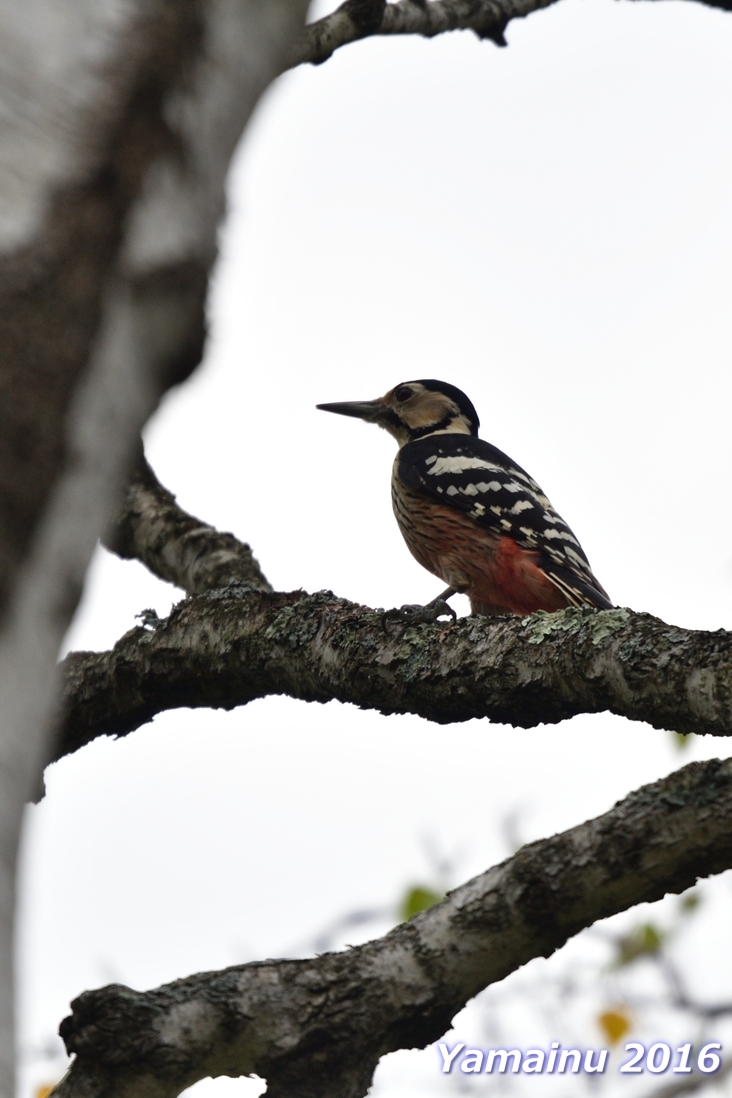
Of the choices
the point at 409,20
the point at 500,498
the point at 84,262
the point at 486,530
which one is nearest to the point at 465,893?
the point at 84,262

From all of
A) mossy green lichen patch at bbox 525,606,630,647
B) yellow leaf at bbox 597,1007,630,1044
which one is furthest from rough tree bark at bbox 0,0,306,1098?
yellow leaf at bbox 597,1007,630,1044

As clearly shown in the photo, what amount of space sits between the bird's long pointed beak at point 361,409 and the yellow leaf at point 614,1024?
367cm

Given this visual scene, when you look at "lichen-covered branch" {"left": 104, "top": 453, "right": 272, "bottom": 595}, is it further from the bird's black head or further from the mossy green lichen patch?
the bird's black head

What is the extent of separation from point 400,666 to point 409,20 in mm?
1969

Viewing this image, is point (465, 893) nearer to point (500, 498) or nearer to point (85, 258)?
point (85, 258)

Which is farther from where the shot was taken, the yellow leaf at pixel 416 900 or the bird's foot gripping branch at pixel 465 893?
the yellow leaf at pixel 416 900

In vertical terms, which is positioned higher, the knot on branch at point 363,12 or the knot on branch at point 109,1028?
the knot on branch at point 363,12

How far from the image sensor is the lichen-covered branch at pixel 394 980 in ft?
6.62

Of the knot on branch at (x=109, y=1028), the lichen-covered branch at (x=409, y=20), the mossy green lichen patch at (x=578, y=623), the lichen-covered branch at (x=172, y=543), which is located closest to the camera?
the knot on branch at (x=109, y=1028)

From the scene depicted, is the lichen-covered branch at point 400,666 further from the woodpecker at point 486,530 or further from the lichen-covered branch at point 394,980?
the woodpecker at point 486,530

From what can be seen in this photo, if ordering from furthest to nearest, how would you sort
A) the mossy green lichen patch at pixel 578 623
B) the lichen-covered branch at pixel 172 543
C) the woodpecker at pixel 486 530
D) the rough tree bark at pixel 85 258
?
the woodpecker at pixel 486 530 < the lichen-covered branch at pixel 172 543 < the mossy green lichen patch at pixel 578 623 < the rough tree bark at pixel 85 258

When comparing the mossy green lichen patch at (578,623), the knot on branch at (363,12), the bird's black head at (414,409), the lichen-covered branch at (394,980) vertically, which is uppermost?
the bird's black head at (414,409)

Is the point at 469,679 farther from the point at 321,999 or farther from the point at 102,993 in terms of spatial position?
the point at 102,993

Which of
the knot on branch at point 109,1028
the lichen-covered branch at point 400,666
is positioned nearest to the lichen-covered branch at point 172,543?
the lichen-covered branch at point 400,666
